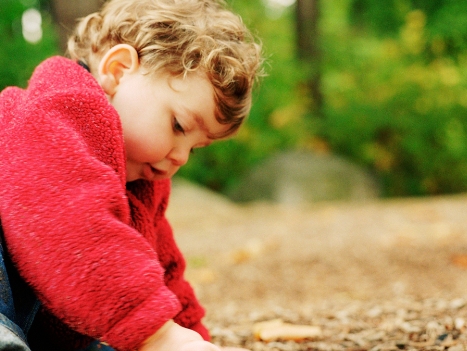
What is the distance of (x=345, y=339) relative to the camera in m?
1.86

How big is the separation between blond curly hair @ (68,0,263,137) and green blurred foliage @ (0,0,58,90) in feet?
15.6

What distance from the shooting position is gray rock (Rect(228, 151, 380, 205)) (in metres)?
8.12

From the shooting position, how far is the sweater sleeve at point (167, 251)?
169 centimetres

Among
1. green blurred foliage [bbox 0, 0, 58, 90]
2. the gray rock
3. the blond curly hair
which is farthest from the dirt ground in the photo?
green blurred foliage [bbox 0, 0, 58, 90]

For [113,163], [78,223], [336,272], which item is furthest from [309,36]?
[78,223]

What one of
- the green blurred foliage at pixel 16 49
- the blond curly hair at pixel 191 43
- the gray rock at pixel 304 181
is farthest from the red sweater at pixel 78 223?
the gray rock at pixel 304 181

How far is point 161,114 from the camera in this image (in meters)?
1.49

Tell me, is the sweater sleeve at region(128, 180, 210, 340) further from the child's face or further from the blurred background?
the blurred background

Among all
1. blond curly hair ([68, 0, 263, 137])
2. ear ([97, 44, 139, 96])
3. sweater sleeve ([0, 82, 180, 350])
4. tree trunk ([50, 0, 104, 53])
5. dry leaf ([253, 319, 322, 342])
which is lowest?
sweater sleeve ([0, 82, 180, 350])

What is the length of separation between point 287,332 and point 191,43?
1.03 metres

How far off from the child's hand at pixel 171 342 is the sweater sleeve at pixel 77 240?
0.11 feet

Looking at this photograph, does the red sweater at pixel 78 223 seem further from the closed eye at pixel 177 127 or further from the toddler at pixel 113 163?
the closed eye at pixel 177 127

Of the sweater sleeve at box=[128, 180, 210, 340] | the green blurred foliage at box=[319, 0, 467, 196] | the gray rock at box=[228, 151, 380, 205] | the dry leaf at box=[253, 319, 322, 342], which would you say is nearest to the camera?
the sweater sleeve at box=[128, 180, 210, 340]

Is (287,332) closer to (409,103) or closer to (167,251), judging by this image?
(167,251)
